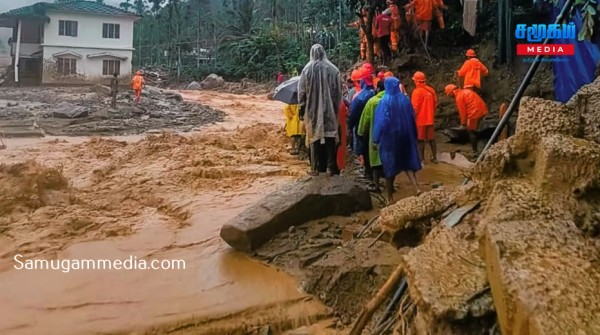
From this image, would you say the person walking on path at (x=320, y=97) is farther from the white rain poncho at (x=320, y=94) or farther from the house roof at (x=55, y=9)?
the house roof at (x=55, y=9)

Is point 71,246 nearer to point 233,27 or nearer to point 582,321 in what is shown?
point 582,321

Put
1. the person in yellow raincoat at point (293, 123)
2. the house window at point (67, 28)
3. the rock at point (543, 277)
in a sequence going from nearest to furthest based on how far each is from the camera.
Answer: the rock at point (543, 277) → the person in yellow raincoat at point (293, 123) → the house window at point (67, 28)

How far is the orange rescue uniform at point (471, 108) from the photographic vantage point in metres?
8.47

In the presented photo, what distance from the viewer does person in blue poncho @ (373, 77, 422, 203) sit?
5.62 metres

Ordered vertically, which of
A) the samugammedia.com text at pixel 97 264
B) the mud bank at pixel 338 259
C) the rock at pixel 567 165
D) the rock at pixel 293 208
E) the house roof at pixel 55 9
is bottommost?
the samugammedia.com text at pixel 97 264

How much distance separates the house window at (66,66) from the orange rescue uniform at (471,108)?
91.7 feet

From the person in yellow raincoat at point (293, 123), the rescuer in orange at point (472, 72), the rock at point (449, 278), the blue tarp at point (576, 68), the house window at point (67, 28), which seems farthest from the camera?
the house window at point (67, 28)

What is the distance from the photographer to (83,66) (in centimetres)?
3147

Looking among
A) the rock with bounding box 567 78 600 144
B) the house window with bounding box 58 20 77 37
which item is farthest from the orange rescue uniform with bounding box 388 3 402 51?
the house window with bounding box 58 20 77 37

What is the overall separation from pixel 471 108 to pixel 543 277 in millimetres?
6906

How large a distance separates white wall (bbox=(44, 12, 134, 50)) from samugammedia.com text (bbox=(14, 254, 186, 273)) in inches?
1179

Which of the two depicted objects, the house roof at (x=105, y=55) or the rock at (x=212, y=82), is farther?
the rock at (x=212, y=82)

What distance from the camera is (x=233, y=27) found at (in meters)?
37.3

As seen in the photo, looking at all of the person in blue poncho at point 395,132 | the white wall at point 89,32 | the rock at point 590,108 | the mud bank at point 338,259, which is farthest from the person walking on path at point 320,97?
the white wall at point 89,32
